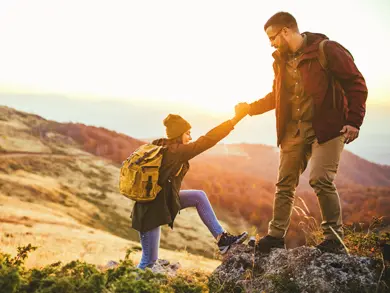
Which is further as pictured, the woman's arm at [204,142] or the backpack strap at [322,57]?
the woman's arm at [204,142]

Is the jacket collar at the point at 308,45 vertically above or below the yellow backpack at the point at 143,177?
above

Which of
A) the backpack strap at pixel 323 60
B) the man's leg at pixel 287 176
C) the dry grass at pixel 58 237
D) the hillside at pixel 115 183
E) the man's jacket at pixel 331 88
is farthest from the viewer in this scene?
the hillside at pixel 115 183

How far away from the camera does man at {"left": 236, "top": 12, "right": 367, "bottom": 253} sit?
412 cm

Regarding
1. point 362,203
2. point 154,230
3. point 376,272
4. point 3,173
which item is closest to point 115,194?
point 3,173

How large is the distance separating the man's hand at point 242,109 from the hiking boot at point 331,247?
1989 millimetres

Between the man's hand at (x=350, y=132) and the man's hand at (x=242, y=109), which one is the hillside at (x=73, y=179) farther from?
the man's hand at (x=350, y=132)

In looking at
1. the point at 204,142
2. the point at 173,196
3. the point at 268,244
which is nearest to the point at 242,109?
the point at 204,142

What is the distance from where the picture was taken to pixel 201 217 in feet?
16.6

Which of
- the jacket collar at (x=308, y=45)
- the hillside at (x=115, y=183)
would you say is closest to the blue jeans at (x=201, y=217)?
the jacket collar at (x=308, y=45)

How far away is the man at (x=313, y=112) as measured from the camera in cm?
412

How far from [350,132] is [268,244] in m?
1.64

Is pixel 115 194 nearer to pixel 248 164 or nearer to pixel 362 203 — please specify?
pixel 362 203

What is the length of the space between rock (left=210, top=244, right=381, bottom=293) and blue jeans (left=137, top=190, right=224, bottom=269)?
601 mm

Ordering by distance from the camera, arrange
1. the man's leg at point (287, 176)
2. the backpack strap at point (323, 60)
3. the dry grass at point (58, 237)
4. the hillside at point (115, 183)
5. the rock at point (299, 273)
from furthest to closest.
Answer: the hillside at point (115, 183)
the dry grass at point (58, 237)
the man's leg at point (287, 176)
the backpack strap at point (323, 60)
the rock at point (299, 273)
